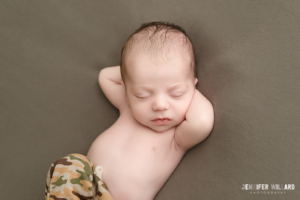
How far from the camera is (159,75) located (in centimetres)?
101

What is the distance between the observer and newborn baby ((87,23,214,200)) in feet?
3.36

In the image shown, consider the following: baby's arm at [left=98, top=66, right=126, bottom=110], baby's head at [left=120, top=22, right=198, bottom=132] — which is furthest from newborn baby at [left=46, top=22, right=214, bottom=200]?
baby's arm at [left=98, top=66, right=126, bottom=110]

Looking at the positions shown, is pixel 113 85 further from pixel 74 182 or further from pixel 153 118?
pixel 74 182

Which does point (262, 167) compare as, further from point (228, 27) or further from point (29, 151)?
point (29, 151)

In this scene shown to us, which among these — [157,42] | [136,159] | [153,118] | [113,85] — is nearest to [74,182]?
[136,159]

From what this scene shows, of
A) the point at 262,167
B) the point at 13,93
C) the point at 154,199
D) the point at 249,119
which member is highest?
the point at 13,93

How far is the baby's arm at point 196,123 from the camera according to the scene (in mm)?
1022

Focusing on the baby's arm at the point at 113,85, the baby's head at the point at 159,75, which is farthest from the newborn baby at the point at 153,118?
the baby's arm at the point at 113,85

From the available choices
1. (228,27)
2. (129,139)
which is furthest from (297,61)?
(129,139)

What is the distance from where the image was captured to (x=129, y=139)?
1.15m

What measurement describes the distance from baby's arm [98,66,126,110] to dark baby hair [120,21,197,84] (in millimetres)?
184

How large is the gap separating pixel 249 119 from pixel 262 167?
0.17 m

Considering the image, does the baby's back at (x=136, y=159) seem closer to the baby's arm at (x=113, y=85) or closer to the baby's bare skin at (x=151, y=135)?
the baby's bare skin at (x=151, y=135)

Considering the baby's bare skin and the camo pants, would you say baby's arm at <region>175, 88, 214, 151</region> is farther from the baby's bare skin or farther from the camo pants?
the camo pants
